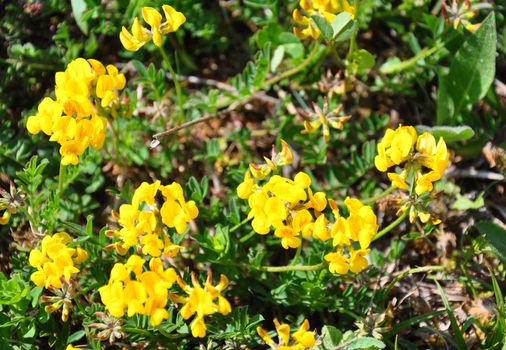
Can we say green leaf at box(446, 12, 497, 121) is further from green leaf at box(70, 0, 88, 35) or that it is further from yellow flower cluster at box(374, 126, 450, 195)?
green leaf at box(70, 0, 88, 35)

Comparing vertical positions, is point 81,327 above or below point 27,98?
below

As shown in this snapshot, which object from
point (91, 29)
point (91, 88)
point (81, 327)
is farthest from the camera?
point (91, 29)

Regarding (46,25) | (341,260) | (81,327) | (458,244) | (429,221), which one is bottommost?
(458,244)

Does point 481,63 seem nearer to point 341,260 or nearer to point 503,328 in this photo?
point 503,328

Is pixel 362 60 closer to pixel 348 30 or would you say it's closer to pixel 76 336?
pixel 348 30

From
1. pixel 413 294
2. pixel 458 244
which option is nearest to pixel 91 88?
pixel 413 294

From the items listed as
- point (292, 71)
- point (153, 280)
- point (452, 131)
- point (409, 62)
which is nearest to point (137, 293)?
point (153, 280)

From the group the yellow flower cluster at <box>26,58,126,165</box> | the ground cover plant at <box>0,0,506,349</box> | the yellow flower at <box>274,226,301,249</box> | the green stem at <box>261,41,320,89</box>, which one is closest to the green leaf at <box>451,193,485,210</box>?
the ground cover plant at <box>0,0,506,349</box>
